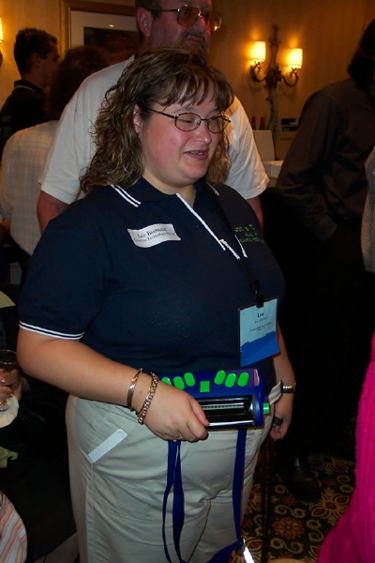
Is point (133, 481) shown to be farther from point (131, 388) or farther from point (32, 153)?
point (32, 153)

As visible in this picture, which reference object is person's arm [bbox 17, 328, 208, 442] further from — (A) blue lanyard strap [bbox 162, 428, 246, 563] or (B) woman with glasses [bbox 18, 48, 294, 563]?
(A) blue lanyard strap [bbox 162, 428, 246, 563]

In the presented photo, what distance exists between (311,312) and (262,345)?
0.90 meters

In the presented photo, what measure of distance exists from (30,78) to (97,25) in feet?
7.01

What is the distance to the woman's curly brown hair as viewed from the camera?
111 cm

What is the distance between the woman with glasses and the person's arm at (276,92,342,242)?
808mm

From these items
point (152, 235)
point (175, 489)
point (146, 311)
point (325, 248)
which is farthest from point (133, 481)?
point (325, 248)

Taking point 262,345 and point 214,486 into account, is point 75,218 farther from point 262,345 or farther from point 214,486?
point 214,486

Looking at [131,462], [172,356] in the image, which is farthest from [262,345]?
[131,462]

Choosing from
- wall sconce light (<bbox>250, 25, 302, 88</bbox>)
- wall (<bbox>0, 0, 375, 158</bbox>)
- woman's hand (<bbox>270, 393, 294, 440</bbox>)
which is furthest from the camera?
wall sconce light (<bbox>250, 25, 302, 88</bbox>)

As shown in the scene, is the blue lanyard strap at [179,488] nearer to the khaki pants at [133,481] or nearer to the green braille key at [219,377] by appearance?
the khaki pants at [133,481]

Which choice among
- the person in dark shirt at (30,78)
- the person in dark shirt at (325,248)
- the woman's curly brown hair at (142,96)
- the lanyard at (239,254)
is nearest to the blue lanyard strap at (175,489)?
the lanyard at (239,254)

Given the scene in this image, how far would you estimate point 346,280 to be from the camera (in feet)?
6.45

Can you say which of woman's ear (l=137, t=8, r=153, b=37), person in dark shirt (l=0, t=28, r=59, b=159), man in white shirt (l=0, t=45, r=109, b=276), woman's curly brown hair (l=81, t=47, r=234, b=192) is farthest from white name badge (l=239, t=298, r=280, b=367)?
person in dark shirt (l=0, t=28, r=59, b=159)

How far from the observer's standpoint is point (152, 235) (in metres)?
1.08
